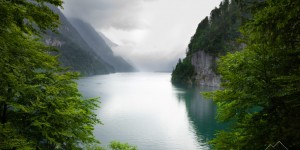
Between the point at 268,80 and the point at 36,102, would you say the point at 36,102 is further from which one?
the point at 268,80

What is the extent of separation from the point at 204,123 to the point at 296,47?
60.0m

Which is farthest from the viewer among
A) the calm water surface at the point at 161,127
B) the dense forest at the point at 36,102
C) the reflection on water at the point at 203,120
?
the reflection on water at the point at 203,120

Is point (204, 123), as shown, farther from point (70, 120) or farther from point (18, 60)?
point (18, 60)

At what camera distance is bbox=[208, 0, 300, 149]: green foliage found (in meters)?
7.80

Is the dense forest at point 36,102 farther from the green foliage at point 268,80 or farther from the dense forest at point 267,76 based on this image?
the green foliage at point 268,80

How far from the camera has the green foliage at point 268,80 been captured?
Result: 25.6 ft

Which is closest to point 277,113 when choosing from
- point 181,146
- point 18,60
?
point 18,60

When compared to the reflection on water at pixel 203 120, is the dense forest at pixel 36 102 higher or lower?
higher

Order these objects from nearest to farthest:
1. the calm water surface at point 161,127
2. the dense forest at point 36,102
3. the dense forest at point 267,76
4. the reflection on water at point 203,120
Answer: the dense forest at point 267,76 < the dense forest at point 36,102 < the calm water surface at point 161,127 < the reflection on water at point 203,120

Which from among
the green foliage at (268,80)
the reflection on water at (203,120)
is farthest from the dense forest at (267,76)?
the reflection on water at (203,120)

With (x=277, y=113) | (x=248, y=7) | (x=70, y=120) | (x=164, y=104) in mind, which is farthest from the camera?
(x=164, y=104)

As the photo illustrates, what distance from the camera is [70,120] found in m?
15.7

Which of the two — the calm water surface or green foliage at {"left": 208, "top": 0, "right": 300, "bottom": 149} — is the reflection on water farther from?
green foliage at {"left": 208, "top": 0, "right": 300, "bottom": 149}

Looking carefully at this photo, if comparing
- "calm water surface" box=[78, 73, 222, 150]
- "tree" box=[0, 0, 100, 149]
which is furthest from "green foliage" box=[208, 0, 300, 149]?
"calm water surface" box=[78, 73, 222, 150]
